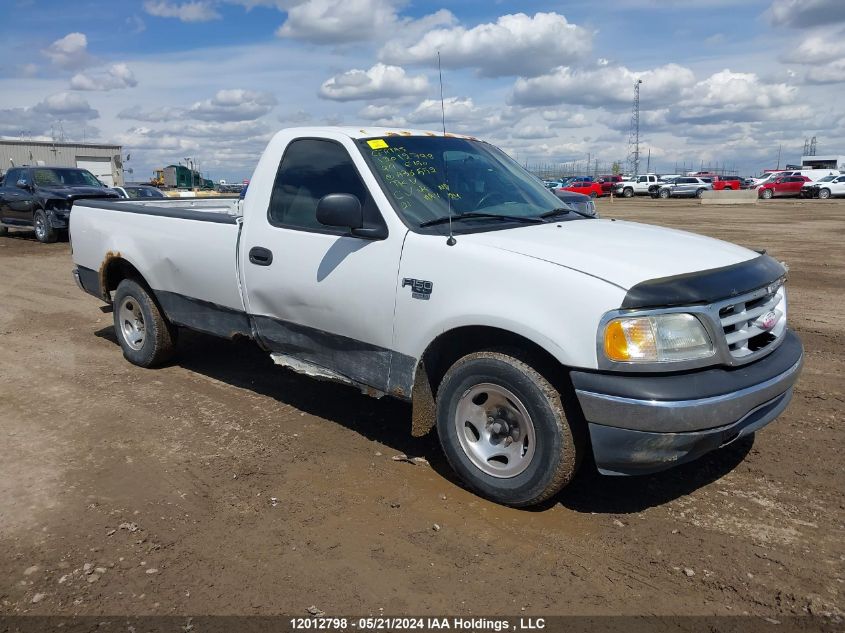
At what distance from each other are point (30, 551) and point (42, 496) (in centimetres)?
62

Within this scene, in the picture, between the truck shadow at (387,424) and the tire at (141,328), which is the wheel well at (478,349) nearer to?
the truck shadow at (387,424)

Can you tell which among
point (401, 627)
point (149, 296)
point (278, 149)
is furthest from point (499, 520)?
point (149, 296)

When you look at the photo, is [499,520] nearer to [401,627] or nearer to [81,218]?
[401,627]

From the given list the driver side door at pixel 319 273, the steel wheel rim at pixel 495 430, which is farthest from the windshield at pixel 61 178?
the steel wheel rim at pixel 495 430

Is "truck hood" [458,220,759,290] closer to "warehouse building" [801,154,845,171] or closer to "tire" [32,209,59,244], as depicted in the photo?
"tire" [32,209,59,244]

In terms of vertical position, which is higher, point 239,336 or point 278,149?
point 278,149

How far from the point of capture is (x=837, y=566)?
312cm

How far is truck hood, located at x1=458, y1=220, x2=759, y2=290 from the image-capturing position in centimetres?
330

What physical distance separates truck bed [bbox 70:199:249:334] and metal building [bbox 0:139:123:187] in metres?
54.3

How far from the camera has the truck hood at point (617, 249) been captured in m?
3.30

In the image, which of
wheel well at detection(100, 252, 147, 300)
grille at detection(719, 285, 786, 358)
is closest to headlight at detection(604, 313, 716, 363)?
grille at detection(719, 285, 786, 358)

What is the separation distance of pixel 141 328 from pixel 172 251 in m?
1.14

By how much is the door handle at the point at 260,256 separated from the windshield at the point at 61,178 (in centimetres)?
1507

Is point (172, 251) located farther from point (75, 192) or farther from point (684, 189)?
point (684, 189)
